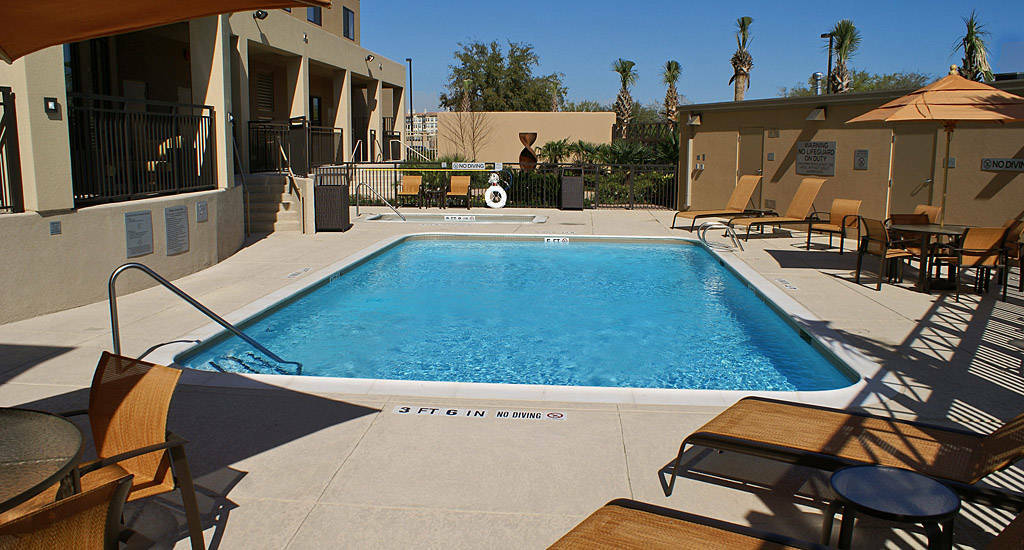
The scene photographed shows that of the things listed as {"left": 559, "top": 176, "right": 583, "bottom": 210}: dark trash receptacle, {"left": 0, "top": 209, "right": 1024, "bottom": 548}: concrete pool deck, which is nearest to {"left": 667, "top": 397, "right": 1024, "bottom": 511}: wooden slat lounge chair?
{"left": 0, "top": 209, "right": 1024, "bottom": 548}: concrete pool deck

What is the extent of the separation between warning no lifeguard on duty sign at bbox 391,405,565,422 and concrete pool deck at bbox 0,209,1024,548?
4cm

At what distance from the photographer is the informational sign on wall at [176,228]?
32.7ft

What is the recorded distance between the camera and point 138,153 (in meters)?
9.94

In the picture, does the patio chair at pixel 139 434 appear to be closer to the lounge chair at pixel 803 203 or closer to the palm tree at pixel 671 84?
the lounge chair at pixel 803 203

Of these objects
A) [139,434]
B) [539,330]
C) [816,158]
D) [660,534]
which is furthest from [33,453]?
[816,158]

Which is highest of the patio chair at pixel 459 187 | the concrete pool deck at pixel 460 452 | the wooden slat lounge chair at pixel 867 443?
the patio chair at pixel 459 187

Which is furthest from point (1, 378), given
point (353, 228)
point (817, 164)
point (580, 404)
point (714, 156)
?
point (714, 156)

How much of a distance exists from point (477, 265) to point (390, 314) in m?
3.72

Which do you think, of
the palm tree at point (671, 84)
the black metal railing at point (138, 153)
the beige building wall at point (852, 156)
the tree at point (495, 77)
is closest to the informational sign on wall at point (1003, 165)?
the beige building wall at point (852, 156)

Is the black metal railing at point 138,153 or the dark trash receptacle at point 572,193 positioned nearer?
the black metal railing at point 138,153

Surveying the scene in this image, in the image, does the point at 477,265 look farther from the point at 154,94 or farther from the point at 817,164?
the point at 154,94

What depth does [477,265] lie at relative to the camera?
12.9 metres

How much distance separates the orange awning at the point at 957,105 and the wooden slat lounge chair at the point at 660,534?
7092mm

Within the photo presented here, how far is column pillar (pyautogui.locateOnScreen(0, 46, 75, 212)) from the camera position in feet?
25.0
